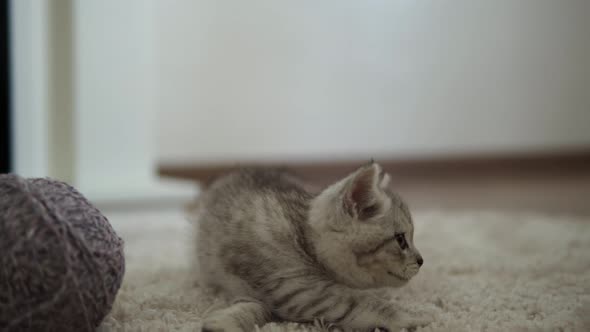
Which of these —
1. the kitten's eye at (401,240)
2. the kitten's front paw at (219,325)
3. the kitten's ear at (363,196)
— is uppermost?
the kitten's ear at (363,196)

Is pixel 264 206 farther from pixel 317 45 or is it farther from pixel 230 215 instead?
pixel 317 45

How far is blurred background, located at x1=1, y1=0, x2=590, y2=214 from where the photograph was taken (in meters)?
3.38

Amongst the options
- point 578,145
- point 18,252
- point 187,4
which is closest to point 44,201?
point 18,252

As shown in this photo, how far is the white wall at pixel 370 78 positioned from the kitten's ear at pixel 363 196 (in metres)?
2.50

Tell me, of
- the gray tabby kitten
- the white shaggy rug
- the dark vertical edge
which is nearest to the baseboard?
the white shaggy rug

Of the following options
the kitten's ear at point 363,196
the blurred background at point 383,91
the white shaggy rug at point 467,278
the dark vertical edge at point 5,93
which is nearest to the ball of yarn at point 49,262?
the white shaggy rug at point 467,278

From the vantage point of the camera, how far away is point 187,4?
3.28 meters

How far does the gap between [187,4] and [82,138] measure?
113 centimetres

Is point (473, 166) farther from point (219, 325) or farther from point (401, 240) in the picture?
point (219, 325)

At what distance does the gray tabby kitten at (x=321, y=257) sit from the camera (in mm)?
1005

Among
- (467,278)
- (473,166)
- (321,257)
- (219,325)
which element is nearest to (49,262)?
(219,325)

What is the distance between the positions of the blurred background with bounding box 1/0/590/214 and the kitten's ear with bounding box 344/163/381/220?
2.01 metres

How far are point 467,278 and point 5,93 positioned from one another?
2.19 meters

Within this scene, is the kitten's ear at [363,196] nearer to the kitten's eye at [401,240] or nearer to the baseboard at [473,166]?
the kitten's eye at [401,240]
